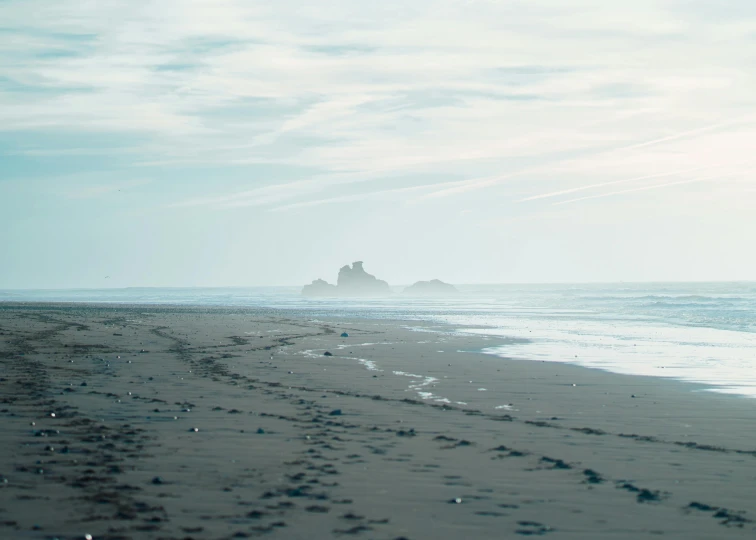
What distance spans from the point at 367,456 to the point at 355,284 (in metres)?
174

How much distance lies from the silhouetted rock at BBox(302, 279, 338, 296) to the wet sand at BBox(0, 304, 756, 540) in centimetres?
15147

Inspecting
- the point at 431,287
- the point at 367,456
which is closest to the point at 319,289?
the point at 431,287

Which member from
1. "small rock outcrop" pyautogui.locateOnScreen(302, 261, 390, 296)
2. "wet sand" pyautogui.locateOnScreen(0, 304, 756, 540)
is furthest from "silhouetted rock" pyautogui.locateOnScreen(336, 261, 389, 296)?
"wet sand" pyautogui.locateOnScreen(0, 304, 756, 540)

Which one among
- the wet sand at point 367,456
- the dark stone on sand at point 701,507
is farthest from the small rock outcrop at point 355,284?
the dark stone on sand at point 701,507

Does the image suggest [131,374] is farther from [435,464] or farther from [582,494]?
[582,494]

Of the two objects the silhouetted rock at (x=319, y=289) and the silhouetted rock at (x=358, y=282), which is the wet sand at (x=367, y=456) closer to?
the silhouetted rock at (x=319, y=289)

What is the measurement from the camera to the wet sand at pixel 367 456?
5785 mm

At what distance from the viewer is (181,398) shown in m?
12.1

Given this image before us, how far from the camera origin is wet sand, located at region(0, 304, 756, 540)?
5785 millimetres

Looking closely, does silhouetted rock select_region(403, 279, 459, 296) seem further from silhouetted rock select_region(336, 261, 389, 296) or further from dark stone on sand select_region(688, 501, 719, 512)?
dark stone on sand select_region(688, 501, 719, 512)

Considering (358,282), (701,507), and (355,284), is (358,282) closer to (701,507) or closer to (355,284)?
(355,284)

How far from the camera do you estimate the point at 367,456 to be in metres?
7.98

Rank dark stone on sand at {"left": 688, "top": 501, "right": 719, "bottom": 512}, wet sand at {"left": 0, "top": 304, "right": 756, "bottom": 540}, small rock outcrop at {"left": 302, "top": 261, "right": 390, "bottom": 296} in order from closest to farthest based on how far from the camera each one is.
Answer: wet sand at {"left": 0, "top": 304, "right": 756, "bottom": 540} → dark stone on sand at {"left": 688, "top": 501, "right": 719, "bottom": 512} → small rock outcrop at {"left": 302, "top": 261, "right": 390, "bottom": 296}

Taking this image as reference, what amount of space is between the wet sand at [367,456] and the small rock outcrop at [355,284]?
15835 cm
